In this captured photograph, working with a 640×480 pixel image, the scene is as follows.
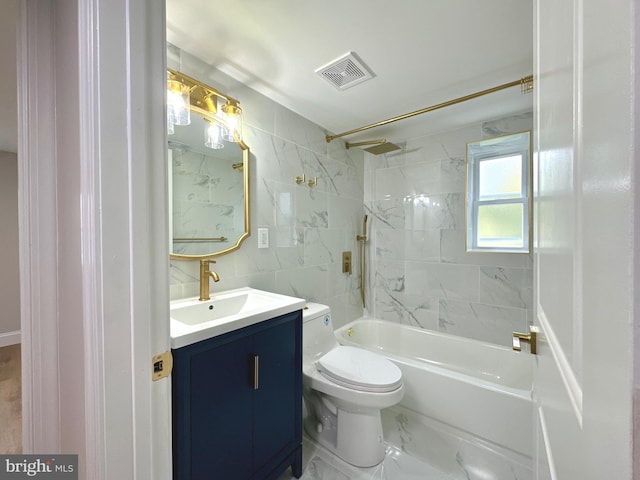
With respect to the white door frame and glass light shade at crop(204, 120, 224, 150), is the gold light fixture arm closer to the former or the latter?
glass light shade at crop(204, 120, 224, 150)

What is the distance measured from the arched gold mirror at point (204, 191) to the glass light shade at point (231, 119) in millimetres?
23

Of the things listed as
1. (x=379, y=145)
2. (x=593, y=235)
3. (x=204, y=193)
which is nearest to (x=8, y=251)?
(x=204, y=193)

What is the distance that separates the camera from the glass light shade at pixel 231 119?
1512 millimetres

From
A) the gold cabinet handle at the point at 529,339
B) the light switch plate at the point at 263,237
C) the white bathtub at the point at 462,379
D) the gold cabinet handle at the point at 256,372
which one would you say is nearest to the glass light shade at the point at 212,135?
the light switch plate at the point at 263,237

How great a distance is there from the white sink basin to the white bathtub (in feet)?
3.64

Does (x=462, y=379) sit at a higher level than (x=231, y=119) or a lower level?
lower

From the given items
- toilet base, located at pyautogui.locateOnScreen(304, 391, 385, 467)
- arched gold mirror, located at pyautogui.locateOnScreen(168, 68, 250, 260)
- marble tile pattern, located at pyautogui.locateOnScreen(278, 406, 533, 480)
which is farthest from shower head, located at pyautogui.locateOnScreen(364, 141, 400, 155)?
marble tile pattern, located at pyautogui.locateOnScreen(278, 406, 533, 480)

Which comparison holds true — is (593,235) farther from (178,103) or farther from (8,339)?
(8,339)

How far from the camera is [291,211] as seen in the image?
1.97 metres

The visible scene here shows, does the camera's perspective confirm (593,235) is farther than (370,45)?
No

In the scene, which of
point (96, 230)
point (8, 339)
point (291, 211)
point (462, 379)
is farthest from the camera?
point (8, 339)

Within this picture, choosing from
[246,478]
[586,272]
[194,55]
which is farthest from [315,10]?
[246,478]

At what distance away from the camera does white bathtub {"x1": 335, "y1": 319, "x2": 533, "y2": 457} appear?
1513mm

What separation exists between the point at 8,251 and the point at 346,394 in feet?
14.4
